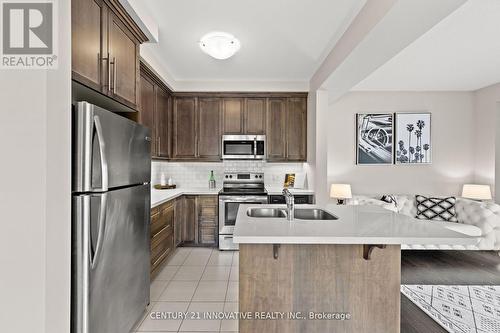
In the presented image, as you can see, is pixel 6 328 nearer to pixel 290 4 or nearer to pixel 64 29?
pixel 64 29

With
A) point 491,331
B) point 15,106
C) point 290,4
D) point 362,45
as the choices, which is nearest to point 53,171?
point 15,106

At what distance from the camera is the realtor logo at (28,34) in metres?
1.18

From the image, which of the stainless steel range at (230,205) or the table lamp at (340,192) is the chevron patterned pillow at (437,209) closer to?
the table lamp at (340,192)

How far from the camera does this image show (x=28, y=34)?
1.33 meters

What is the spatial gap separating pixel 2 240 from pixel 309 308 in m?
1.57

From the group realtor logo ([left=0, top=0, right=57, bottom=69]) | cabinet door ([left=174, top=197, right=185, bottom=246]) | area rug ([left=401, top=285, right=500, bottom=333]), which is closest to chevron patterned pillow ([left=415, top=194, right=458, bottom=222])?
area rug ([left=401, top=285, right=500, bottom=333])

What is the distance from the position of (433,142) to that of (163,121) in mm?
4468

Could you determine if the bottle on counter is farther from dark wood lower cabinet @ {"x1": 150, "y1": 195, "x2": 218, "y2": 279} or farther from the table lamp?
the table lamp

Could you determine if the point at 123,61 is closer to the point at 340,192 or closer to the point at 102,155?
the point at 102,155

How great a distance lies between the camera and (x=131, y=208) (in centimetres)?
196

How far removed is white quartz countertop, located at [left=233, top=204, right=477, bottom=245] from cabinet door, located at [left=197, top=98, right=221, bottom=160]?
2669 millimetres

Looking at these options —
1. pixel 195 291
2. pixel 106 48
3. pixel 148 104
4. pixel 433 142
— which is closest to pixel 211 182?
pixel 148 104

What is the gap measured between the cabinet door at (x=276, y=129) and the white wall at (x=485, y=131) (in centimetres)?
327

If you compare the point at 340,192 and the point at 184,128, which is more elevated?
the point at 184,128
